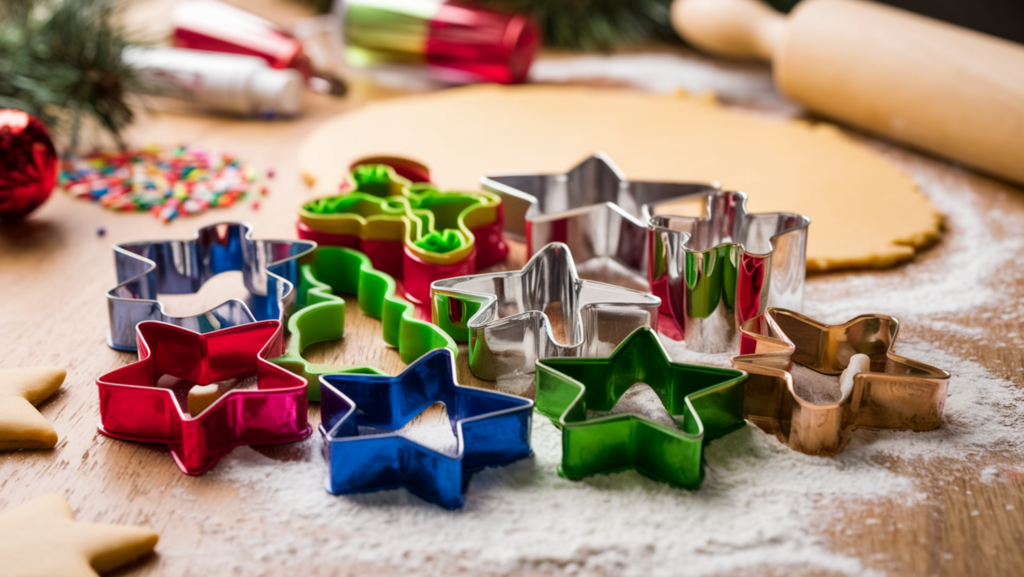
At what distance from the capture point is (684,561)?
0.57 metres

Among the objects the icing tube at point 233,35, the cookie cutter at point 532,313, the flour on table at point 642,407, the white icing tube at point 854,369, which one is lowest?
the flour on table at point 642,407

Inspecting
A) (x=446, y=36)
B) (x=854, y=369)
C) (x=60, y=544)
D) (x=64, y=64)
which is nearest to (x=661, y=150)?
(x=446, y=36)

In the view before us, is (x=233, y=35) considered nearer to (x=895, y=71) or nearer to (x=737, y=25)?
(x=737, y=25)

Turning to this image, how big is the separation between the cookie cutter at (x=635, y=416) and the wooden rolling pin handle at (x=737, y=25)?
0.96 meters

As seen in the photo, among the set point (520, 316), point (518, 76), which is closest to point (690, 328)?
point (520, 316)

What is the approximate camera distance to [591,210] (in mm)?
951

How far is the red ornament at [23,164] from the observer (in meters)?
0.99

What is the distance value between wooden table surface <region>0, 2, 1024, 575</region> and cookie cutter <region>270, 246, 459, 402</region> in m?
0.02

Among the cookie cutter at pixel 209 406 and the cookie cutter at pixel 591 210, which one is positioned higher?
the cookie cutter at pixel 591 210

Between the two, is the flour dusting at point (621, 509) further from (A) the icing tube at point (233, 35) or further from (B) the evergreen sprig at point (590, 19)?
(B) the evergreen sprig at point (590, 19)

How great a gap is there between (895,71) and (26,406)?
1176 mm

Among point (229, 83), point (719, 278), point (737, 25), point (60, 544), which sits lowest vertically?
point (60, 544)

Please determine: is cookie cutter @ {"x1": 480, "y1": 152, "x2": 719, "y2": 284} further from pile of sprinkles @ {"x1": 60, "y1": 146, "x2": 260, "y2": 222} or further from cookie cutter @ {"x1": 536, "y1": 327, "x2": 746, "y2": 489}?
pile of sprinkles @ {"x1": 60, "y1": 146, "x2": 260, "y2": 222}

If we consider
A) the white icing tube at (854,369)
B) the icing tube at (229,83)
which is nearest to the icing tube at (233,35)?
the icing tube at (229,83)
